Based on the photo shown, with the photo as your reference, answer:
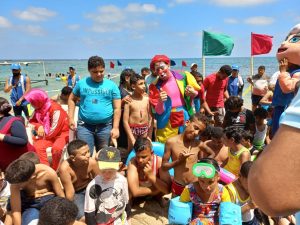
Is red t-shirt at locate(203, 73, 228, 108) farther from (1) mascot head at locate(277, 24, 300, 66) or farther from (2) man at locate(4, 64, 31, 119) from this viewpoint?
(1) mascot head at locate(277, 24, 300, 66)

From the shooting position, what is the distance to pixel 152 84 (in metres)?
3.87

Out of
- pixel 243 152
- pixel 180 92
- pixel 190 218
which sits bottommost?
pixel 190 218

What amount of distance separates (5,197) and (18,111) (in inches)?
179

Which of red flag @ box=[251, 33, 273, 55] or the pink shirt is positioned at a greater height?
red flag @ box=[251, 33, 273, 55]

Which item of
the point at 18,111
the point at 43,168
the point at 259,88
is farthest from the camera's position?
the point at 18,111

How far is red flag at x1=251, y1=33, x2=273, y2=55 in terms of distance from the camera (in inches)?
345

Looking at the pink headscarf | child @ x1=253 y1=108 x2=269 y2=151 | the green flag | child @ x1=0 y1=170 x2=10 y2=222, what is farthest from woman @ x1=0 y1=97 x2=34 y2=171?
the green flag

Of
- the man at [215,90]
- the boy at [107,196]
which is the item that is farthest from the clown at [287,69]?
the man at [215,90]

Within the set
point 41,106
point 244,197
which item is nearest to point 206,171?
point 244,197

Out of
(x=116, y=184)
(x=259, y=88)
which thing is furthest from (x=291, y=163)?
(x=259, y=88)

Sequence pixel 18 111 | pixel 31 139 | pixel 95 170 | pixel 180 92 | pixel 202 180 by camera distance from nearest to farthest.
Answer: pixel 202 180 → pixel 95 170 → pixel 180 92 → pixel 31 139 → pixel 18 111

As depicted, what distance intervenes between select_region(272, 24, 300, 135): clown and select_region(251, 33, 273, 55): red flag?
6.37 metres

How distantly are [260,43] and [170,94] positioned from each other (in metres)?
5.98

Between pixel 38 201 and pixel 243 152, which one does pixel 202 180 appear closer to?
pixel 243 152
